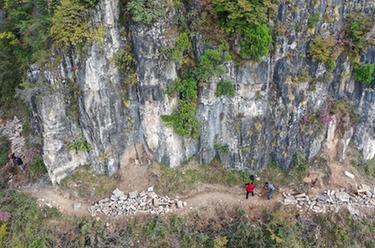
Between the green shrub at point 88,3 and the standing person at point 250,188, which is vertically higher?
the green shrub at point 88,3

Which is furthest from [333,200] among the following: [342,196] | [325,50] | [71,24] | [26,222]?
[26,222]

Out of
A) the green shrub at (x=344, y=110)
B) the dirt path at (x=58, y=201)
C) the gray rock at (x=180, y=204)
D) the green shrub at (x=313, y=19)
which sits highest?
the green shrub at (x=313, y=19)

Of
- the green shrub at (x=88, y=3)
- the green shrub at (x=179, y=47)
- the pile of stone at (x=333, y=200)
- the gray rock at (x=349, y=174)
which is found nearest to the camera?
the green shrub at (x=88, y=3)

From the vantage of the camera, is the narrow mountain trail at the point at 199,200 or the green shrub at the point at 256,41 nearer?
the green shrub at the point at 256,41

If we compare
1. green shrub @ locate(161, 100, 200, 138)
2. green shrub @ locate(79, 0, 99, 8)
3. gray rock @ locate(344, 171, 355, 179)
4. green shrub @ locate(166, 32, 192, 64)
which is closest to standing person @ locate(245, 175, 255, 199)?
green shrub @ locate(161, 100, 200, 138)

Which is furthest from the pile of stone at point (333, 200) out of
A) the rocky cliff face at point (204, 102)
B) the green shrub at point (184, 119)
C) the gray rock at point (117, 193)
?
the gray rock at point (117, 193)

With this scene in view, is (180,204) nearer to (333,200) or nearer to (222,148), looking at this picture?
(222,148)

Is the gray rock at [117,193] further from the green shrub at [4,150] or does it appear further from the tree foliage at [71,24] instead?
the tree foliage at [71,24]
